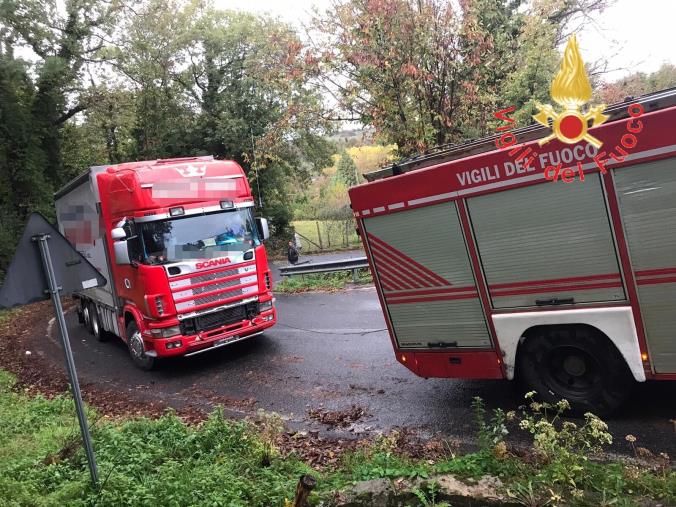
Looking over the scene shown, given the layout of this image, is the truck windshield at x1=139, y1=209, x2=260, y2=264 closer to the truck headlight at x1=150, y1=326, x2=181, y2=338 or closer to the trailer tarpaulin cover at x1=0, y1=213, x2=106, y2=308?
the truck headlight at x1=150, y1=326, x2=181, y2=338

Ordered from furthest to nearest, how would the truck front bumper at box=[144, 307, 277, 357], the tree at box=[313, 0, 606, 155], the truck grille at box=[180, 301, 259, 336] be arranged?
the tree at box=[313, 0, 606, 155] < the truck grille at box=[180, 301, 259, 336] < the truck front bumper at box=[144, 307, 277, 357]

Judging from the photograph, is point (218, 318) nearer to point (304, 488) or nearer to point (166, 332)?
point (166, 332)

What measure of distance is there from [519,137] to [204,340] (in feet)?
19.6

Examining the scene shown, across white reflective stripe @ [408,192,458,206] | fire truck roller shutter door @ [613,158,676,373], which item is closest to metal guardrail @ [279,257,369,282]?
white reflective stripe @ [408,192,458,206]

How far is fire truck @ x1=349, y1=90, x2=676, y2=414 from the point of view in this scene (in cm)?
420

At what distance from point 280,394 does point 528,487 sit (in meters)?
4.27

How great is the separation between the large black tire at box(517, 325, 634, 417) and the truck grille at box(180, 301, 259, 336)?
520 centimetres

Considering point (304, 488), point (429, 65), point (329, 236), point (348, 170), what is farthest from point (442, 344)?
point (348, 170)

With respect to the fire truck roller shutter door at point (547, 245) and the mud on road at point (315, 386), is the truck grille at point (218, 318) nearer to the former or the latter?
the mud on road at point (315, 386)

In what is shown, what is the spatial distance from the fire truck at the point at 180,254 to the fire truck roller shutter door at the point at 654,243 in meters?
6.31

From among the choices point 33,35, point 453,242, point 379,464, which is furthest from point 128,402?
point 33,35

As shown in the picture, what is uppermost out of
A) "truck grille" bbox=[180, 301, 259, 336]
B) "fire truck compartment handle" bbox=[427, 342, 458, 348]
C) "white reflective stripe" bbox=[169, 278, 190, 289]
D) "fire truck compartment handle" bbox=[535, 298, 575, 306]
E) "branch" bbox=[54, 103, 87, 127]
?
"branch" bbox=[54, 103, 87, 127]

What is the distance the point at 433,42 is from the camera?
11367 millimetres

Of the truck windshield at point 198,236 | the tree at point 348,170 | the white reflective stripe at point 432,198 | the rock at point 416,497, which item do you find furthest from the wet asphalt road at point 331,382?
the tree at point 348,170
